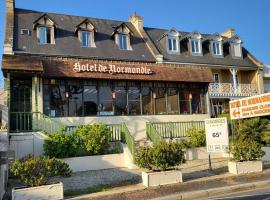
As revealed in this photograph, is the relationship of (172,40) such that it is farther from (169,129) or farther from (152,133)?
(152,133)

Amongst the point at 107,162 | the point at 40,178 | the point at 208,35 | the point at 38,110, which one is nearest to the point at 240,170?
the point at 107,162

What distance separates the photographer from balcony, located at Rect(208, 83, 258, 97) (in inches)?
1104

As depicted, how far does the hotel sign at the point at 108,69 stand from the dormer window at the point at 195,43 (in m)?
10.1

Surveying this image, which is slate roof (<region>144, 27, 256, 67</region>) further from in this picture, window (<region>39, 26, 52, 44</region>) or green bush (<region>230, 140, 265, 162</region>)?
green bush (<region>230, 140, 265, 162</region>)

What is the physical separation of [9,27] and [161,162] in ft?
54.3

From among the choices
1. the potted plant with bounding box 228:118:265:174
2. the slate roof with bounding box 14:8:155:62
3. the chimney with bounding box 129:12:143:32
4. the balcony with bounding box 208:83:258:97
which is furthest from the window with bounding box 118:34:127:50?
the potted plant with bounding box 228:118:265:174

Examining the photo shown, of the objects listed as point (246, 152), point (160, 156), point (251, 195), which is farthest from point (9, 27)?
point (251, 195)

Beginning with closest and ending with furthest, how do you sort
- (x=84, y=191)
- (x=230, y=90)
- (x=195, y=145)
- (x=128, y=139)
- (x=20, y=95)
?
(x=84, y=191)
(x=128, y=139)
(x=195, y=145)
(x=20, y=95)
(x=230, y=90)

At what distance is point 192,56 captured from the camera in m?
27.9

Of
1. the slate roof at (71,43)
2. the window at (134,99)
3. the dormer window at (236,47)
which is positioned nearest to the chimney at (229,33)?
the dormer window at (236,47)

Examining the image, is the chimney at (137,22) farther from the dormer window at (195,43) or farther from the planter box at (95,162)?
the planter box at (95,162)

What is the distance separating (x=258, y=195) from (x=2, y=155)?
7692mm

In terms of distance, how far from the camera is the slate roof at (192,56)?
26.6 m

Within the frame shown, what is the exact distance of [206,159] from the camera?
639 inches
